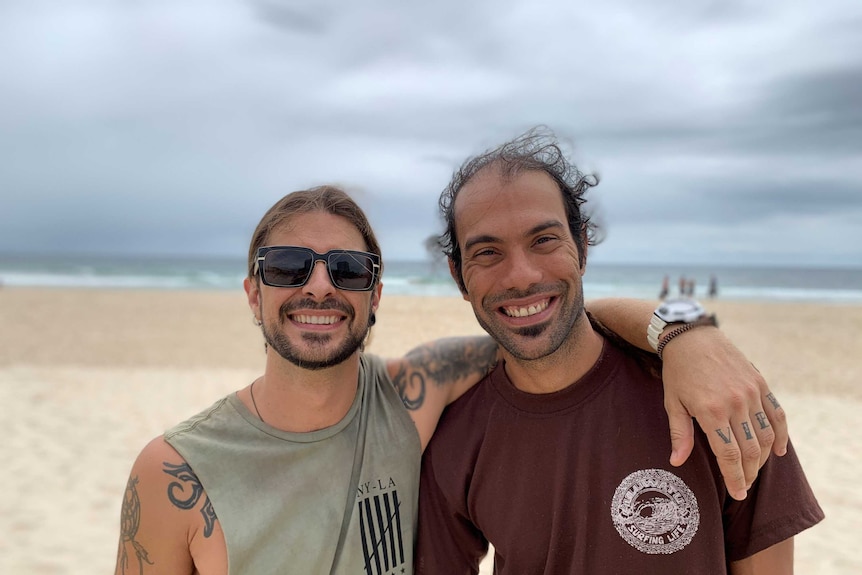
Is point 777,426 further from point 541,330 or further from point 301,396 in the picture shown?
point 301,396

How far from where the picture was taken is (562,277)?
2314 millimetres

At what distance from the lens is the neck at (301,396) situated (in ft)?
8.00

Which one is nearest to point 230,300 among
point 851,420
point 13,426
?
point 13,426

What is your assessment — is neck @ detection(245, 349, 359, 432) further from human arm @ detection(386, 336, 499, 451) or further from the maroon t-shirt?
the maroon t-shirt

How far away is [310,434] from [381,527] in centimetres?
49

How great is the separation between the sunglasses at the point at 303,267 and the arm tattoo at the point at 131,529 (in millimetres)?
1029

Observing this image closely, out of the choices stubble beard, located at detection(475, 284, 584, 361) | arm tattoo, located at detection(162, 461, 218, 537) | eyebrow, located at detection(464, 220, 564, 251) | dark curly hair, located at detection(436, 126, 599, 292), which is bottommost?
arm tattoo, located at detection(162, 461, 218, 537)

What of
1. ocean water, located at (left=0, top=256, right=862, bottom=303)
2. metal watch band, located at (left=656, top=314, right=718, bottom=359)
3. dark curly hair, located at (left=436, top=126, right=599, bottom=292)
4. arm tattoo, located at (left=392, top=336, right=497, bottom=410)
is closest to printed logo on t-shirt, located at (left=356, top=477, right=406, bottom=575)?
arm tattoo, located at (left=392, top=336, right=497, bottom=410)

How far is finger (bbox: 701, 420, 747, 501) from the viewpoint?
178cm

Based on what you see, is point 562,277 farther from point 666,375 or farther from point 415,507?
point 415,507

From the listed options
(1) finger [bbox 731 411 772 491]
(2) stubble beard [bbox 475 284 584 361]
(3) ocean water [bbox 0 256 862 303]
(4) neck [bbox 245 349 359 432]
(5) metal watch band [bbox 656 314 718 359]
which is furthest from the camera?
(3) ocean water [bbox 0 256 862 303]

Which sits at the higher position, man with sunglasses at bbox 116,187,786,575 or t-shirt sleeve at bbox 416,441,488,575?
man with sunglasses at bbox 116,187,786,575

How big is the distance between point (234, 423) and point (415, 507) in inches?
34.1

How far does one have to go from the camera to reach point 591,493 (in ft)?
6.82
